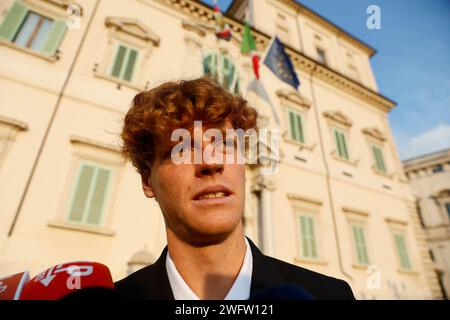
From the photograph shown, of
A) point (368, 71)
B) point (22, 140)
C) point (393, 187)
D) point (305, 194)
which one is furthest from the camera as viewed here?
point (368, 71)

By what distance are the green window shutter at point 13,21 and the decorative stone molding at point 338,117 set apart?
457 inches

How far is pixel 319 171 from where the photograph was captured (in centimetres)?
990

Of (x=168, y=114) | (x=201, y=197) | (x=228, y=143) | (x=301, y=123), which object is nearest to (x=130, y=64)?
(x=168, y=114)

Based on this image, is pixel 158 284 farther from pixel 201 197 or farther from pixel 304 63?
pixel 304 63

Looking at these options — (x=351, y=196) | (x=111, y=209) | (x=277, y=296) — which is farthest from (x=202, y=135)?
(x=351, y=196)

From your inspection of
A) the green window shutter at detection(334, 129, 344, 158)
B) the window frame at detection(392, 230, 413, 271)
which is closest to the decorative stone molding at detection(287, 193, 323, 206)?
the green window shutter at detection(334, 129, 344, 158)

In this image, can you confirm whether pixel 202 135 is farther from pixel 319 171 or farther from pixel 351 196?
pixel 351 196

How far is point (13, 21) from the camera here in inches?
261

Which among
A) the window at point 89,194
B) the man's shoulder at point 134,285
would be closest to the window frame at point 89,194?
the window at point 89,194

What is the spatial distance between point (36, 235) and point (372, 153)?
13.5m

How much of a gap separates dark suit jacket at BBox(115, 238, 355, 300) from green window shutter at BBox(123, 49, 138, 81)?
723cm

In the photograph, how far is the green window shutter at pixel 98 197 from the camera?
5.70 metres

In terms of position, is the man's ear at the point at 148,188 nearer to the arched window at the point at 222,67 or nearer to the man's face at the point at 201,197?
the man's face at the point at 201,197

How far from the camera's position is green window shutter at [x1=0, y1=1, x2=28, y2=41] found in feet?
21.1
